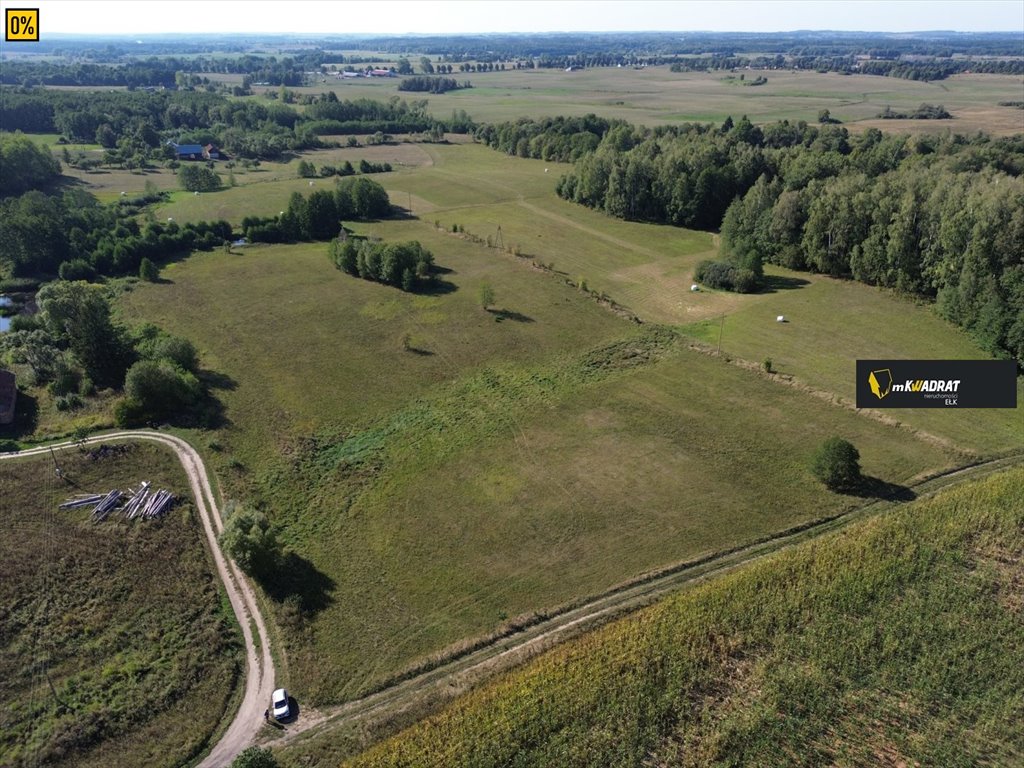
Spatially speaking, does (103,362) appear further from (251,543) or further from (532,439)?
(532,439)

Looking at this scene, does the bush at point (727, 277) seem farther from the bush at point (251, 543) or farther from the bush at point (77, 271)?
the bush at point (77, 271)

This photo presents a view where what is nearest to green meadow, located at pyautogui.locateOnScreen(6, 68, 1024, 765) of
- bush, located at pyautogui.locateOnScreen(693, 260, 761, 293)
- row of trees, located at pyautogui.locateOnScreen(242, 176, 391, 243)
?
bush, located at pyautogui.locateOnScreen(693, 260, 761, 293)

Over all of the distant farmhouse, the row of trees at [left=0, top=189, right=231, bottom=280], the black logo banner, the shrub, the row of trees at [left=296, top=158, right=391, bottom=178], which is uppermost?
the distant farmhouse

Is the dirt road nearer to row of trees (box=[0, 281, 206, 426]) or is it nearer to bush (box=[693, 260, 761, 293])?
row of trees (box=[0, 281, 206, 426])

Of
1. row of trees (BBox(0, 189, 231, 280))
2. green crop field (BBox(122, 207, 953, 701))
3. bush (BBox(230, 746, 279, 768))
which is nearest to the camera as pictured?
bush (BBox(230, 746, 279, 768))

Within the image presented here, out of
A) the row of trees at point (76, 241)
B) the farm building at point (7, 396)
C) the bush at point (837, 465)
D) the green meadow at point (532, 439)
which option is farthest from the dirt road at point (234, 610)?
the row of trees at point (76, 241)

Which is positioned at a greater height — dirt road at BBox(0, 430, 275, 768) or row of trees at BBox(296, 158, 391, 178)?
row of trees at BBox(296, 158, 391, 178)
